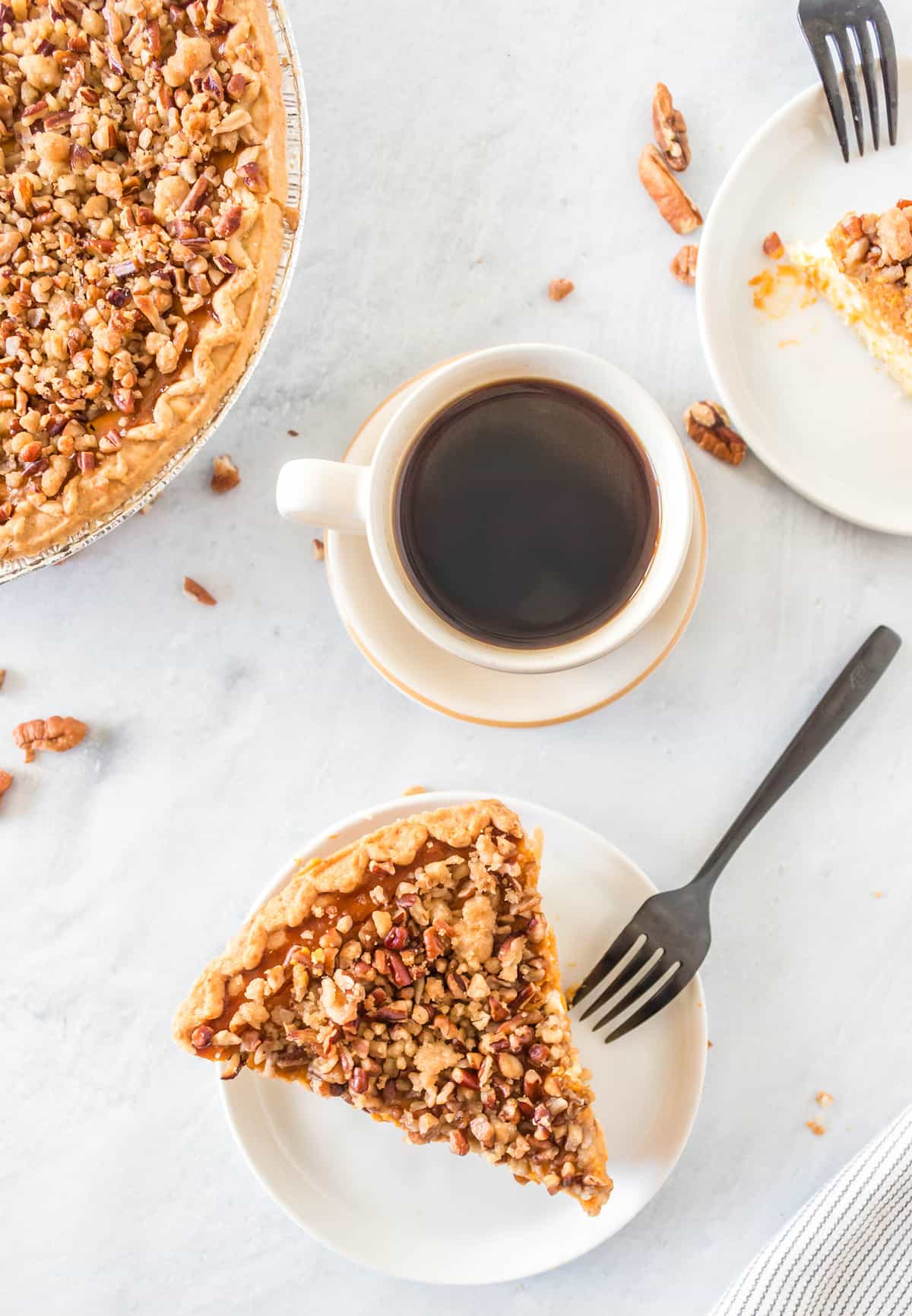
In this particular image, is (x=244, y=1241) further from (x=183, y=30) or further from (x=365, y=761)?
(x=183, y=30)

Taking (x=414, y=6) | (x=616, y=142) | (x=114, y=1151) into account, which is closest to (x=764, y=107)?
(x=616, y=142)

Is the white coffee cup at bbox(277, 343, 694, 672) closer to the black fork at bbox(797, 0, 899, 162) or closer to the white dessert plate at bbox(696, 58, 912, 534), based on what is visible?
the white dessert plate at bbox(696, 58, 912, 534)

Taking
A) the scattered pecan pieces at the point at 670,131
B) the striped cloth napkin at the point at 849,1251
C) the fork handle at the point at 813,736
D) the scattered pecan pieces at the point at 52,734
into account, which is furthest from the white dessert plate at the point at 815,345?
the scattered pecan pieces at the point at 52,734

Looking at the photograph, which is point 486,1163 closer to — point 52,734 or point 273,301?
point 52,734

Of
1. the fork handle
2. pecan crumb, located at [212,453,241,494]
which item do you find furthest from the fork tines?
pecan crumb, located at [212,453,241,494]

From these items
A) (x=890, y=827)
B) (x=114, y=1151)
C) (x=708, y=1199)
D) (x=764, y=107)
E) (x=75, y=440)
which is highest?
(x=764, y=107)

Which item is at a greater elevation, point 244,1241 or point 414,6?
point 414,6

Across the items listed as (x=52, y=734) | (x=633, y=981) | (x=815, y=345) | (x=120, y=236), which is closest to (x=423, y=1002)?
(x=633, y=981)
